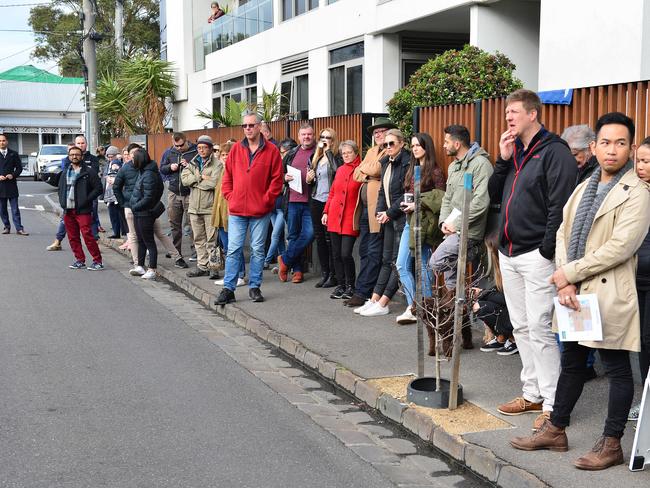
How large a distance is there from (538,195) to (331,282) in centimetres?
576

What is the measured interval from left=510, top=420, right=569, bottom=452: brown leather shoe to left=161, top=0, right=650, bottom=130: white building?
6.97 meters

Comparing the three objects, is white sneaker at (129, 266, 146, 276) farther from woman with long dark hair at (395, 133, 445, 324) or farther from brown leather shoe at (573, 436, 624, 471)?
brown leather shoe at (573, 436, 624, 471)

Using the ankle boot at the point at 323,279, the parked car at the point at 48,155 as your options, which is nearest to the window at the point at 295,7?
the ankle boot at the point at 323,279

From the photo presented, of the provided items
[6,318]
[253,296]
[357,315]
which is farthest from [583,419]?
[6,318]

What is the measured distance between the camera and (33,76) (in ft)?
207

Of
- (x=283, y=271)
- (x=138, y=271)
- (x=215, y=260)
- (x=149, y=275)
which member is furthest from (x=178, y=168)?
(x=283, y=271)

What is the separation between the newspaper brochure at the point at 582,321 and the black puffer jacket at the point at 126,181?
8.57 meters

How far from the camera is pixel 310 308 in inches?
373

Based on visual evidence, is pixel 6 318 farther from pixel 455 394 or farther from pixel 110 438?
pixel 455 394

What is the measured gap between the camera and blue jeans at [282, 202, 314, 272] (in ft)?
36.1

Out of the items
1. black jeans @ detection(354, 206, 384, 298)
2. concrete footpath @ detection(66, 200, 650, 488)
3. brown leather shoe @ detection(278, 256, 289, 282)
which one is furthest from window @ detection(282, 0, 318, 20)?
black jeans @ detection(354, 206, 384, 298)

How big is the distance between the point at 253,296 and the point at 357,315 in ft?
4.86

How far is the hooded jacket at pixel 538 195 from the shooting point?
5.19 metres

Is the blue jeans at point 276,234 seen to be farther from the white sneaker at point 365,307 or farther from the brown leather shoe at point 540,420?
the brown leather shoe at point 540,420
